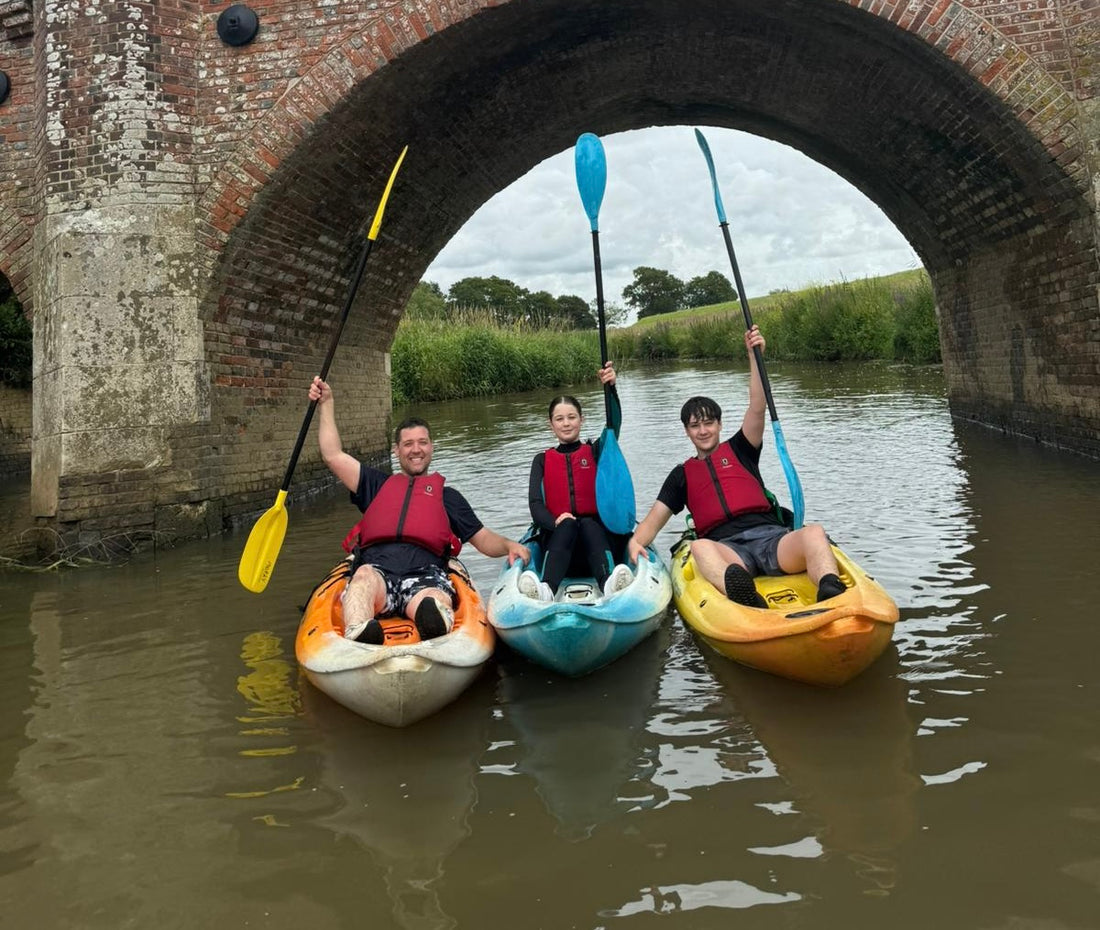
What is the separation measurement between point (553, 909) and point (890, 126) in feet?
25.5

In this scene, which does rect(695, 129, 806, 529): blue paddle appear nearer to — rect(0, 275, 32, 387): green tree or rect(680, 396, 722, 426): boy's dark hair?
rect(680, 396, 722, 426): boy's dark hair

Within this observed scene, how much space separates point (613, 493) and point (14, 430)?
36.7 feet

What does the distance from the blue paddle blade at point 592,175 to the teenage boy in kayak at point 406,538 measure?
80.1 inches

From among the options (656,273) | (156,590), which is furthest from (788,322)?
(656,273)

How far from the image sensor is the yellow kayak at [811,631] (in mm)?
2844

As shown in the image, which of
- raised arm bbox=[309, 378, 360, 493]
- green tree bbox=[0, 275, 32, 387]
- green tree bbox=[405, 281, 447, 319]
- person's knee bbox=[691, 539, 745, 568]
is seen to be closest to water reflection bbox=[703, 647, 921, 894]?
person's knee bbox=[691, 539, 745, 568]

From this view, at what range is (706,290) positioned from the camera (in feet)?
235

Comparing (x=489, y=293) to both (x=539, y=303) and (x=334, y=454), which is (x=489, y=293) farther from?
(x=334, y=454)

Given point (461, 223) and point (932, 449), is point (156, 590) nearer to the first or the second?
point (461, 223)

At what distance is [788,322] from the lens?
27.3m

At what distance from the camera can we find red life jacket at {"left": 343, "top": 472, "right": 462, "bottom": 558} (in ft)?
13.0

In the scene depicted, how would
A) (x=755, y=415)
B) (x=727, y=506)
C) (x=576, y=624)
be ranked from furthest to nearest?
(x=755, y=415)
(x=727, y=506)
(x=576, y=624)

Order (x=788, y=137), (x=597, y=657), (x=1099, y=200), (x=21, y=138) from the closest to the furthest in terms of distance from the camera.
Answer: (x=597, y=657), (x=1099, y=200), (x=21, y=138), (x=788, y=137)

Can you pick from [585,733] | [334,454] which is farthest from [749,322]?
[585,733]
